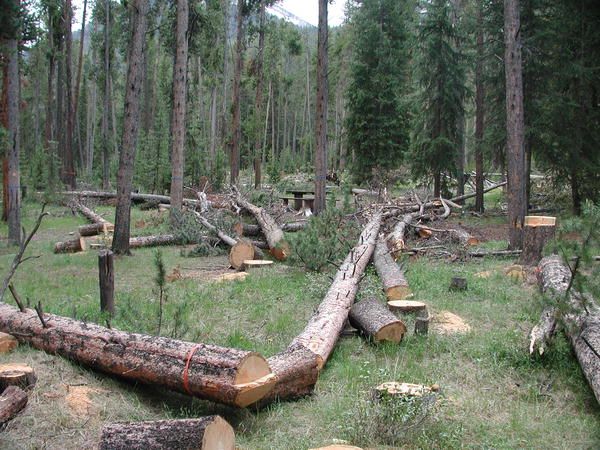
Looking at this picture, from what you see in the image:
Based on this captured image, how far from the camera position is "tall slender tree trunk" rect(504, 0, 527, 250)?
13516 mm

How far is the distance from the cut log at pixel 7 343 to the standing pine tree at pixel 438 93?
20046 mm

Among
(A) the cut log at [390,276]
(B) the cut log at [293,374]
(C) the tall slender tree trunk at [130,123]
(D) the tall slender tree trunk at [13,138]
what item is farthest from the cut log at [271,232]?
(B) the cut log at [293,374]

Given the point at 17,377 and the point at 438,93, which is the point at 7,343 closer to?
the point at 17,377

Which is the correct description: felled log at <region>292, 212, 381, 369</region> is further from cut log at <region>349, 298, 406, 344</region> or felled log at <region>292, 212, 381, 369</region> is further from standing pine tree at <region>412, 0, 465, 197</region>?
standing pine tree at <region>412, 0, 465, 197</region>

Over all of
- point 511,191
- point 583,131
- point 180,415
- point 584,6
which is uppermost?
point 584,6

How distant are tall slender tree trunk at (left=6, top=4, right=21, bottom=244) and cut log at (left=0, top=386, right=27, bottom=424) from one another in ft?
38.6

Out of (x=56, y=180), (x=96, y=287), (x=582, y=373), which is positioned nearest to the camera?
(x=582, y=373)

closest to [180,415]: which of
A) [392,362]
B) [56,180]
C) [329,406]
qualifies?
[329,406]

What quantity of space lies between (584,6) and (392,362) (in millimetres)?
15857

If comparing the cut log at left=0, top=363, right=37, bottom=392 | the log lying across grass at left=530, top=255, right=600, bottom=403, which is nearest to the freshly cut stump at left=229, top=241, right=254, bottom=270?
the log lying across grass at left=530, top=255, right=600, bottom=403

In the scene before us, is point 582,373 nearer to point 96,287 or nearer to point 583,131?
point 96,287

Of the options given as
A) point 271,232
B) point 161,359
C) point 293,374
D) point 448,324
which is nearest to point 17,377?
point 161,359

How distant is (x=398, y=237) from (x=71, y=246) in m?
8.04

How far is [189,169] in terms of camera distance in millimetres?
28156
